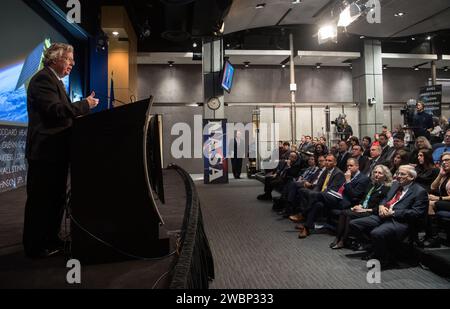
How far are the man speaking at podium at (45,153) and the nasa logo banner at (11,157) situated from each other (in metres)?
4.42

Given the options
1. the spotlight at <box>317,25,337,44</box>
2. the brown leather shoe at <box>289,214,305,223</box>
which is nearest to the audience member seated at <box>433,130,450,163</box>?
the brown leather shoe at <box>289,214,305,223</box>

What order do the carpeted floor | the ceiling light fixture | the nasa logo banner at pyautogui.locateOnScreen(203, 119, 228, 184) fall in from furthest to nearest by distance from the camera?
1. the nasa logo banner at pyautogui.locateOnScreen(203, 119, 228, 184)
2. the ceiling light fixture
3. the carpeted floor

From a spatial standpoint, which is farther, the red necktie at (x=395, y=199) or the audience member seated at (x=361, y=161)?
the audience member seated at (x=361, y=161)

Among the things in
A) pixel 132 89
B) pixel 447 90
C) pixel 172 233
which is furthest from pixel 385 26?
pixel 172 233

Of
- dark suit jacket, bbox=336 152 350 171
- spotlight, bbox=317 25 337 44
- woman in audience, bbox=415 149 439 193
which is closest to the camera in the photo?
woman in audience, bbox=415 149 439 193

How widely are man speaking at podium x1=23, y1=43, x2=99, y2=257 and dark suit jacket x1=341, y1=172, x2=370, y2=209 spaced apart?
10.5ft

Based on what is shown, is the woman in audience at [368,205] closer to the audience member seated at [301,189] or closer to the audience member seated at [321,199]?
the audience member seated at [321,199]

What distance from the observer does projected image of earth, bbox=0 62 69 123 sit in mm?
5789

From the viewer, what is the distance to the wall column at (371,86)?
36.6 ft

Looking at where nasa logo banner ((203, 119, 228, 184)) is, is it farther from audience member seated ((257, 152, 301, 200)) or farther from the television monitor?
audience member seated ((257, 152, 301, 200))

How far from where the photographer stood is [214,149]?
9.36 metres

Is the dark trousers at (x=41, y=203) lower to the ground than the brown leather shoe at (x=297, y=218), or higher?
higher

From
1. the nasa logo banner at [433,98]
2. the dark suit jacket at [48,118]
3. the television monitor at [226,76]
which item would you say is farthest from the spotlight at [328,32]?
the dark suit jacket at [48,118]

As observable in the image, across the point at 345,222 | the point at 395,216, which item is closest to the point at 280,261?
the point at 345,222
